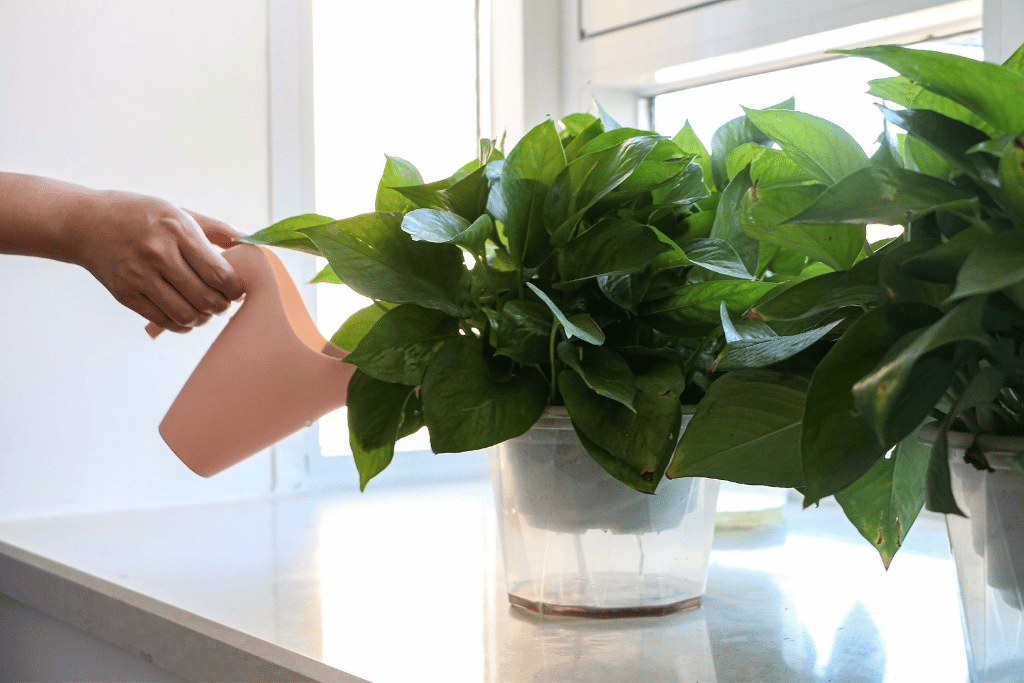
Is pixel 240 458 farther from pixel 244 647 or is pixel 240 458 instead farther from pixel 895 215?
pixel 895 215

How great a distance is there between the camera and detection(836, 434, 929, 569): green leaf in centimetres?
41

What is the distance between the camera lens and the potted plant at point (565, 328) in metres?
0.46

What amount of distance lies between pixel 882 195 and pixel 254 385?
18.6 inches

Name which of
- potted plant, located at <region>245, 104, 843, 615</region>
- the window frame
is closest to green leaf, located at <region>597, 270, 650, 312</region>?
potted plant, located at <region>245, 104, 843, 615</region>

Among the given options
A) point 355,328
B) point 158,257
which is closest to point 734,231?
point 355,328

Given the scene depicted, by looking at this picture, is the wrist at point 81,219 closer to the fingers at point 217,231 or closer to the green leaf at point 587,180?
the fingers at point 217,231

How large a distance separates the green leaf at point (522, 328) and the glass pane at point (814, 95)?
2.07 feet

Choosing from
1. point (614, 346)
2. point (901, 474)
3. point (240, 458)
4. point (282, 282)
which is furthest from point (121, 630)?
point (901, 474)

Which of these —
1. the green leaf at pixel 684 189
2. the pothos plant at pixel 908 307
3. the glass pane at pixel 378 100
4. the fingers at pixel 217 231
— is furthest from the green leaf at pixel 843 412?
the glass pane at pixel 378 100

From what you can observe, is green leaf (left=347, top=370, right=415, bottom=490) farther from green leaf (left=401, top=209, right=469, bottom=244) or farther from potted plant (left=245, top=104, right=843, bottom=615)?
green leaf (left=401, top=209, right=469, bottom=244)

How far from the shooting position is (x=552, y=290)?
1.65 feet

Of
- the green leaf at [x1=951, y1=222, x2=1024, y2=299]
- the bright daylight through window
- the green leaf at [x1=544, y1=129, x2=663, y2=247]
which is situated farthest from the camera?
the bright daylight through window

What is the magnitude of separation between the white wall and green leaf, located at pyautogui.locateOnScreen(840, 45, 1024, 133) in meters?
1.05

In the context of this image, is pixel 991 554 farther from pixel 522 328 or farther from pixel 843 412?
pixel 522 328
